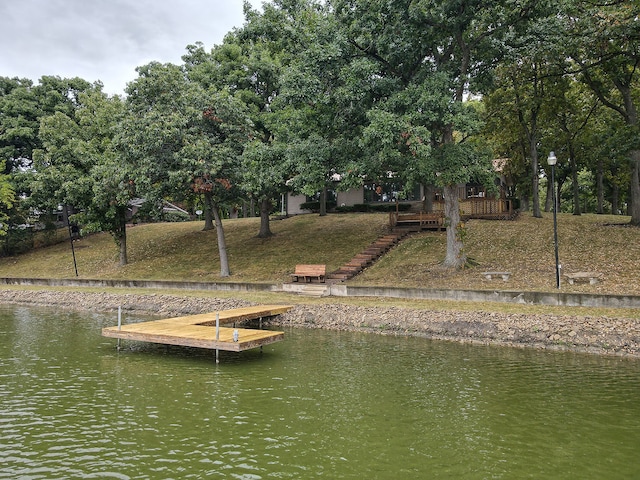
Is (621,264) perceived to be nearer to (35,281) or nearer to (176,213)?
(35,281)

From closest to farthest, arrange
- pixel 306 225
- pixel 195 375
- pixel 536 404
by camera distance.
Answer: pixel 536 404, pixel 195 375, pixel 306 225

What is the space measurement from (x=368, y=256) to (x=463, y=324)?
454 inches

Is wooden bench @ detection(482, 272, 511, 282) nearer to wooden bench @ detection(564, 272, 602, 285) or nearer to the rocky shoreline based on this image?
wooden bench @ detection(564, 272, 602, 285)

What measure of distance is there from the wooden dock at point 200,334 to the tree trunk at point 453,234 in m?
10.8

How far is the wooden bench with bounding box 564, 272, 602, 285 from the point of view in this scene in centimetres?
1917

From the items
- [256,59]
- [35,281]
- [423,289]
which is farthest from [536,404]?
[35,281]

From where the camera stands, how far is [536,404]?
9.93 metres

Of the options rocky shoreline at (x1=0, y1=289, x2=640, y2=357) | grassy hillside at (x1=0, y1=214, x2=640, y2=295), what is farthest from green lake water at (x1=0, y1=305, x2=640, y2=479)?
grassy hillside at (x1=0, y1=214, x2=640, y2=295)

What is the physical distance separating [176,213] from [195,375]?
48.3 m

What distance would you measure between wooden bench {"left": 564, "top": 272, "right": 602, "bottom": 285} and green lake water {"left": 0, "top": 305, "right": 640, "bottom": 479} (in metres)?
6.57

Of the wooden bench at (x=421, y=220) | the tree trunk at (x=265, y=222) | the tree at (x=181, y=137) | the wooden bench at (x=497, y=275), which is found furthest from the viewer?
the tree trunk at (x=265, y=222)

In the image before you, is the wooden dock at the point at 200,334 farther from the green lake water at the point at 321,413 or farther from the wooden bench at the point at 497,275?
the wooden bench at the point at 497,275

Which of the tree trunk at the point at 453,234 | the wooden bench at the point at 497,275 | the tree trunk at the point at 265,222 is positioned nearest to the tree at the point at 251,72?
the tree trunk at the point at 265,222

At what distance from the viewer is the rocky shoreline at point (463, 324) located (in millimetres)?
14234
